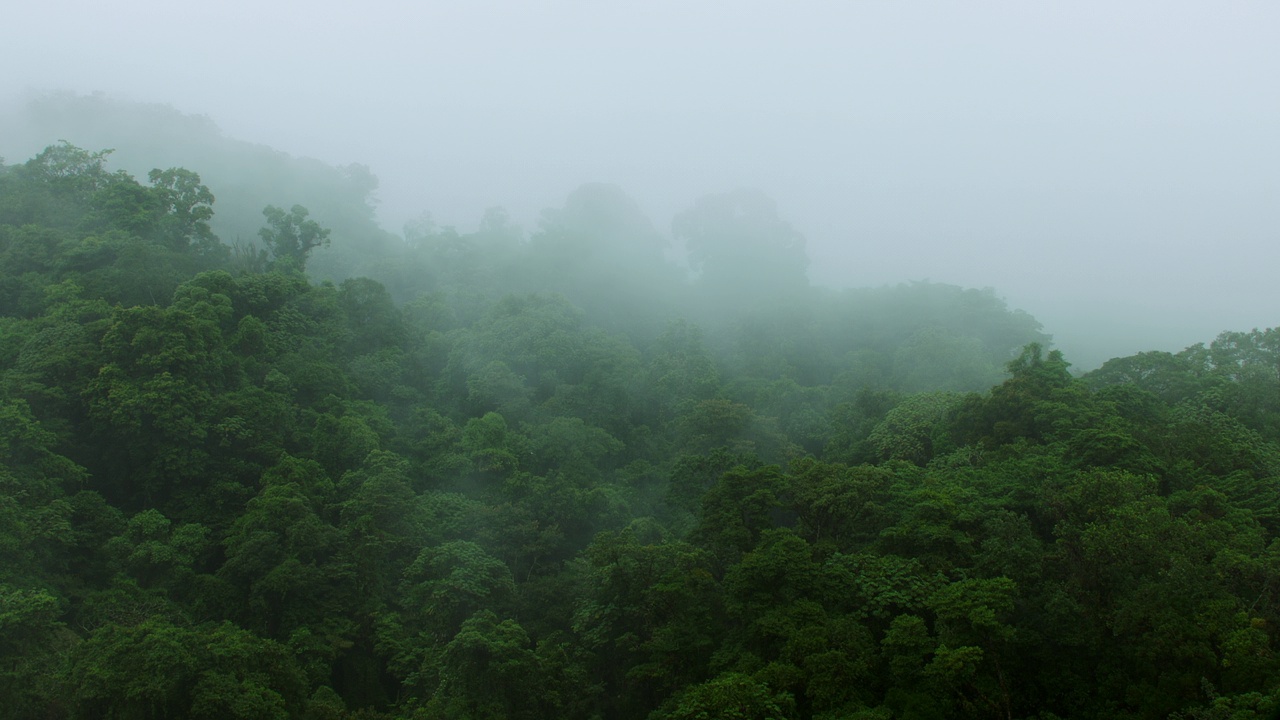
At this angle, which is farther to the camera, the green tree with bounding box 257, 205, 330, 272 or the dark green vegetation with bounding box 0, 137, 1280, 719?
the green tree with bounding box 257, 205, 330, 272

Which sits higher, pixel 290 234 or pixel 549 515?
pixel 290 234

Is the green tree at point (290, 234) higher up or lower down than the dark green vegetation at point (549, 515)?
higher up

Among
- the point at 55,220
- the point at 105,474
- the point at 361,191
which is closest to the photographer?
the point at 105,474

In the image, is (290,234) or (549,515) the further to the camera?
(290,234)

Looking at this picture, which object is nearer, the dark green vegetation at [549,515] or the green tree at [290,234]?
the dark green vegetation at [549,515]

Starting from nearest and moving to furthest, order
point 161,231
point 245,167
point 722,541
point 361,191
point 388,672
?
point 722,541 < point 388,672 < point 161,231 < point 245,167 < point 361,191

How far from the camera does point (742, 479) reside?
1507 cm

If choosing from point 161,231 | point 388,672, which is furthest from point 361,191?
point 388,672

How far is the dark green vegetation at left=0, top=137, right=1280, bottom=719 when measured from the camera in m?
10.4

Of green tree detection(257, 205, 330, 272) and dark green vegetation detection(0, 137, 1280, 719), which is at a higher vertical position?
green tree detection(257, 205, 330, 272)

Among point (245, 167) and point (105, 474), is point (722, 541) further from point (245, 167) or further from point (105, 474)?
point (245, 167)

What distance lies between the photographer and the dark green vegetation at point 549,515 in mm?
10414

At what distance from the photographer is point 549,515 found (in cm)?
1964

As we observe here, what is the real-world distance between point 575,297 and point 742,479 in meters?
28.1
